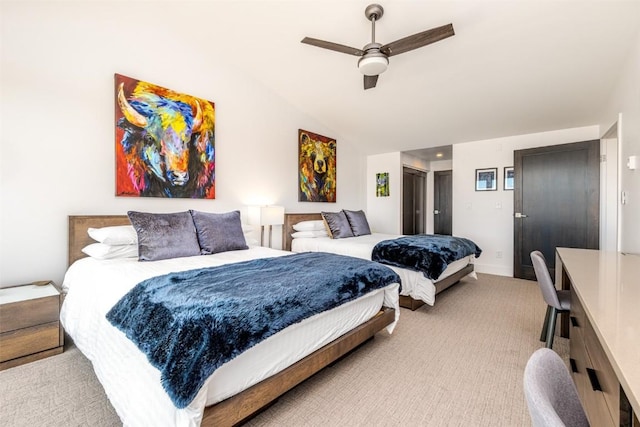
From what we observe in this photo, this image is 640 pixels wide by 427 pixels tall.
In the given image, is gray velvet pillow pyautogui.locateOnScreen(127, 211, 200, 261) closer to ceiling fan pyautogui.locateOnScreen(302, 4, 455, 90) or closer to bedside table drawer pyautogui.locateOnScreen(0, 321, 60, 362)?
bedside table drawer pyautogui.locateOnScreen(0, 321, 60, 362)

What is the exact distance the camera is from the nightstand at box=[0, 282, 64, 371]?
196 centimetres

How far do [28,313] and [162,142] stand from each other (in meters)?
1.82

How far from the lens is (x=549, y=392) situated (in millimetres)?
635

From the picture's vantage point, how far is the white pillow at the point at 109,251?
2.42m

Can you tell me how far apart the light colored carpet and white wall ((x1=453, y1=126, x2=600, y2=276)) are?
88.2 inches

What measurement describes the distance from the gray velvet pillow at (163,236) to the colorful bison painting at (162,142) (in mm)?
541

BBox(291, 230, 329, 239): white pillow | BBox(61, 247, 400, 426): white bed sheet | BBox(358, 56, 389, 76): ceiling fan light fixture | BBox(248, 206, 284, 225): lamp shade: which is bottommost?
BBox(61, 247, 400, 426): white bed sheet

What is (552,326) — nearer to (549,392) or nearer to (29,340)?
(549,392)

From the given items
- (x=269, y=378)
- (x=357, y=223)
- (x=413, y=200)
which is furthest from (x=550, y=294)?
(x=413, y=200)

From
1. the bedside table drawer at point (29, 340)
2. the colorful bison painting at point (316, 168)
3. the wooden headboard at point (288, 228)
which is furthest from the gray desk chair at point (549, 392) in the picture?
the colorful bison painting at point (316, 168)

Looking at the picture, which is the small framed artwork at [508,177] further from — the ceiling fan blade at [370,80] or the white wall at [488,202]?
the ceiling fan blade at [370,80]

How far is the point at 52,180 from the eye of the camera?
248 centimetres

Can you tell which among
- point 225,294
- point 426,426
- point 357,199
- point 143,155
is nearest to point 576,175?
point 357,199

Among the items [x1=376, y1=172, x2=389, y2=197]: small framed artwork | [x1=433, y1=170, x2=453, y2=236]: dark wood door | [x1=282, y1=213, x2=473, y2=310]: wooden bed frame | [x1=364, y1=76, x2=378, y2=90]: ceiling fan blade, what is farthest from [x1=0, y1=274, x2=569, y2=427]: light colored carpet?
[x1=433, y1=170, x2=453, y2=236]: dark wood door
